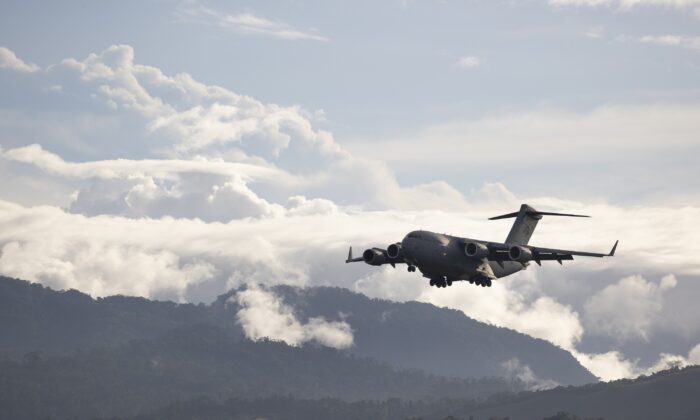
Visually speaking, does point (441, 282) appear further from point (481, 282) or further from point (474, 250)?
point (474, 250)

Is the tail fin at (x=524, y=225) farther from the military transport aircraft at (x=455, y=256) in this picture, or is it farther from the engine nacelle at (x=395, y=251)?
the engine nacelle at (x=395, y=251)

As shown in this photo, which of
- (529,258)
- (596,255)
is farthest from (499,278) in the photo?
(596,255)

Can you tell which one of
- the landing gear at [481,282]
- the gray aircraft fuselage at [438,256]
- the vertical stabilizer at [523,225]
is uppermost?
the vertical stabilizer at [523,225]

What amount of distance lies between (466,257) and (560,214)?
10.7 m

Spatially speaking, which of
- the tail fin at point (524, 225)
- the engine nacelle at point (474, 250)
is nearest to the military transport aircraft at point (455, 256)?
the engine nacelle at point (474, 250)

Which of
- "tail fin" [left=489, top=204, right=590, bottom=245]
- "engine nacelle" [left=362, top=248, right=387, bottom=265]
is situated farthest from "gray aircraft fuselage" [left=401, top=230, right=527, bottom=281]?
"tail fin" [left=489, top=204, right=590, bottom=245]

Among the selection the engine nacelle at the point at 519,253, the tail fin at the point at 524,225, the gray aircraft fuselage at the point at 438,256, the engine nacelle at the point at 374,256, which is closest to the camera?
the gray aircraft fuselage at the point at 438,256

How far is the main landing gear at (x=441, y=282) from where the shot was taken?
92562 millimetres

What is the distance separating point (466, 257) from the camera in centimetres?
9094

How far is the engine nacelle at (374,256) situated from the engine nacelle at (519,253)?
38.7 ft

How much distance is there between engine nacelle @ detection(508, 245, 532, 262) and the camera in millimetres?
90062

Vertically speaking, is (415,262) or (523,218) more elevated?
(523,218)

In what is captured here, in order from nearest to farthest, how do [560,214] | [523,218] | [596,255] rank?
[596,255]
[560,214]
[523,218]

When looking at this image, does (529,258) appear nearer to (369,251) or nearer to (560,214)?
(560,214)
